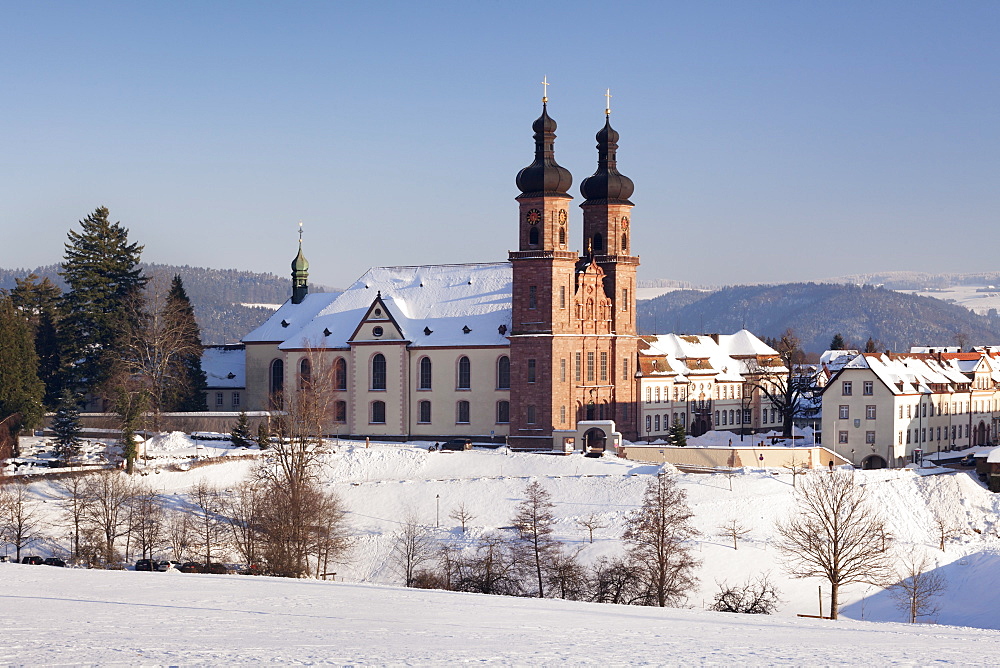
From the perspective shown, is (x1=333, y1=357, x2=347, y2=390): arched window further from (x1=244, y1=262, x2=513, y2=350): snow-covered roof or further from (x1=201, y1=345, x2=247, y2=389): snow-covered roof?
(x1=201, y1=345, x2=247, y2=389): snow-covered roof

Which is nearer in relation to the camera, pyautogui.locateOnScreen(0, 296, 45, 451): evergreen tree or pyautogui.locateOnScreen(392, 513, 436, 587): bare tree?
pyautogui.locateOnScreen(392, 513, 436, 587): bare tree

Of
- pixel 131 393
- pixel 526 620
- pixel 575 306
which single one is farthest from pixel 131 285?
pixel 526 620

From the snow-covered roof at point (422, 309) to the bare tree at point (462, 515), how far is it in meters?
18.2

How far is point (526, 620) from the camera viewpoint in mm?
27891

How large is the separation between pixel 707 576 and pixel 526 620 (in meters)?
23.8

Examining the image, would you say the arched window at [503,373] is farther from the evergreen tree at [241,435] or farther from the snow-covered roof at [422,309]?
the evergreen tree at [241,435]

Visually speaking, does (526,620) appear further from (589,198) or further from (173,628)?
(589,198)

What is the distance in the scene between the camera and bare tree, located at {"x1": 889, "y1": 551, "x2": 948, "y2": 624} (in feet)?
161

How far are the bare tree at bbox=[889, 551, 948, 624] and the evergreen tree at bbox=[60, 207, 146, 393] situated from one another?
47.0 meters

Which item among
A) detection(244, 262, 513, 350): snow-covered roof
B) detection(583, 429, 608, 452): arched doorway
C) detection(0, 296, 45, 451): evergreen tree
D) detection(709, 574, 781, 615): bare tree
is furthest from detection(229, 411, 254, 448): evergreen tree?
detection(709, 574, 781, 615): bare tree

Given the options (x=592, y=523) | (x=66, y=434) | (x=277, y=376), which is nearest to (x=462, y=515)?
(x=592, y=523)

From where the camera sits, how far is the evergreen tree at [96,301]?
79750 mm

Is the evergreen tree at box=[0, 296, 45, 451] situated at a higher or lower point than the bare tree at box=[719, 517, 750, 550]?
higher

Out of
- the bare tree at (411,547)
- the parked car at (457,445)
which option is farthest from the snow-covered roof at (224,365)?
the bare tree at (411,547)
